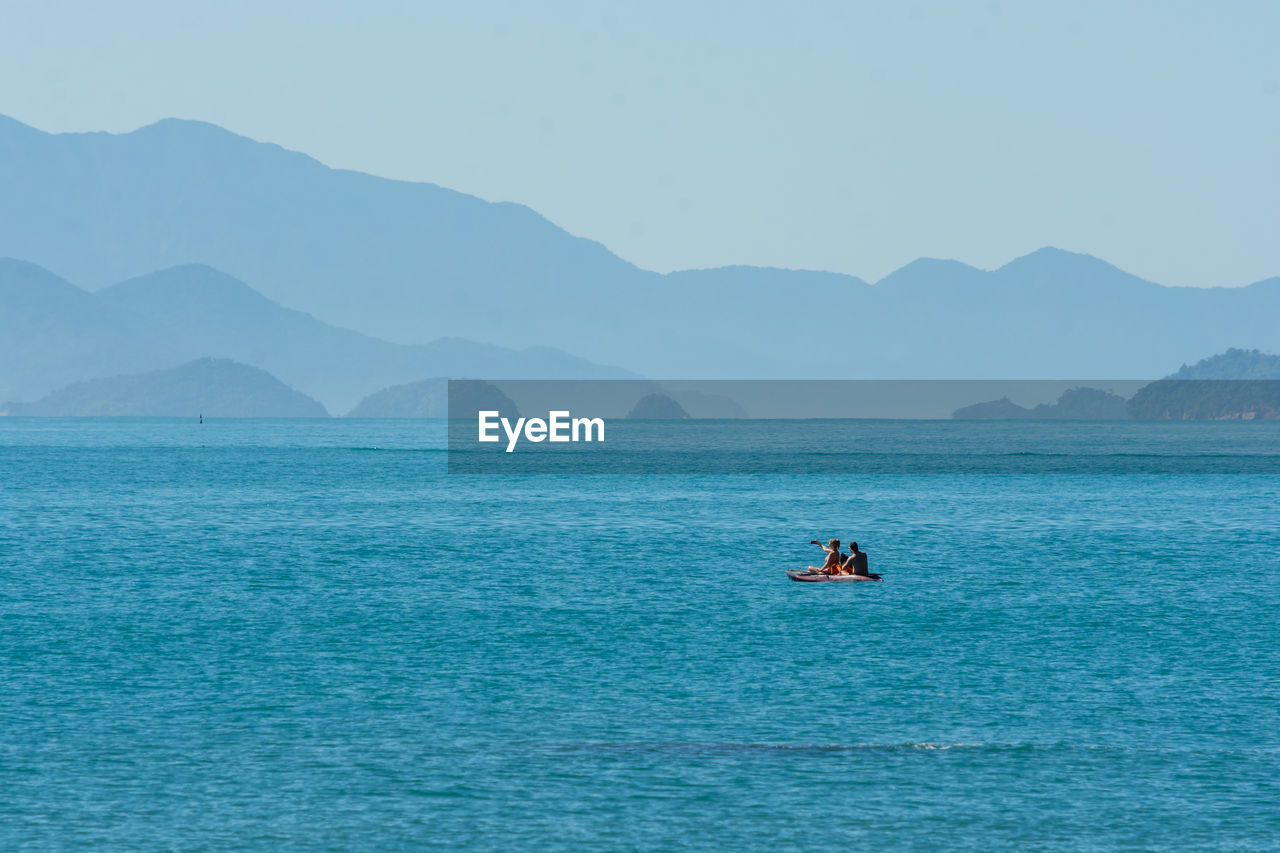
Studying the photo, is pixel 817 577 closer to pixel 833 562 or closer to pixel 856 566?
pixel 833 562

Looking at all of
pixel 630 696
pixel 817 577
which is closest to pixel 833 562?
pixel 817 577

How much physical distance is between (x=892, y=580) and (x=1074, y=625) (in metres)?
16.6

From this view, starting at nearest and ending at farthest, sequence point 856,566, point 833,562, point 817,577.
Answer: point 817,577 → point 856,566 → point 833,562

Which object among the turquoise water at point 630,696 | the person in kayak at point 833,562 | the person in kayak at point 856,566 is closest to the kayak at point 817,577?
the person in kayak at point 856,566

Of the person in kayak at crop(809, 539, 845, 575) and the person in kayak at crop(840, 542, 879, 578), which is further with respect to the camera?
the person in kayak at crop(809, 539, 845, 575)

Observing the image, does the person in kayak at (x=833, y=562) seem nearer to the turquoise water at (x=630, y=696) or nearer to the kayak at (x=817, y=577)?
the kayak at (x=817, y=577)

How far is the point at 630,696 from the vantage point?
44.7m

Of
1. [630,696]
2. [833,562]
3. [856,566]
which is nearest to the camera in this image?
[630,696]

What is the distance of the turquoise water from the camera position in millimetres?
32812

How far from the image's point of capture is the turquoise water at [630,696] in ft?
108

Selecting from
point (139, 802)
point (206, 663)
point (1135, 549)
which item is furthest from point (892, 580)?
point (139, 802)

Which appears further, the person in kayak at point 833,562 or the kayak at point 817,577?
the person in kayak at point 833,562

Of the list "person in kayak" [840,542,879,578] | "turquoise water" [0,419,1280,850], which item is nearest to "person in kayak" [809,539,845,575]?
"person in kayak" [840,542,879,578]

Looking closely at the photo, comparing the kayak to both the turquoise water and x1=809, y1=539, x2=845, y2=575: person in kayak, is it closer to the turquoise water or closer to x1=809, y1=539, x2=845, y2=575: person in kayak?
x1=809, y1=539, x2=845, y2=575: person in kayak
